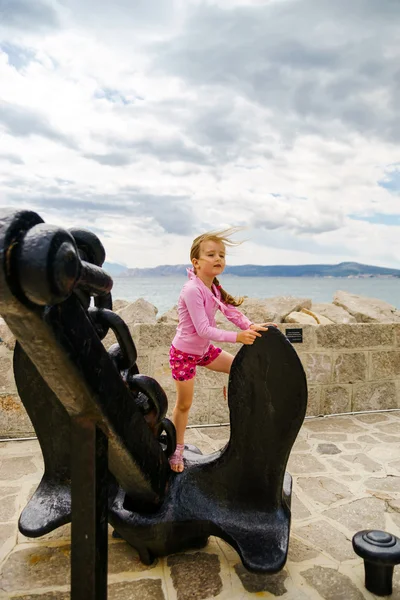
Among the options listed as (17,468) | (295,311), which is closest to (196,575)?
(17,468)

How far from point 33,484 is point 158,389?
1.67 m

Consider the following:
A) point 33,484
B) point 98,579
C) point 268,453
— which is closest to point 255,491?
point 268,453

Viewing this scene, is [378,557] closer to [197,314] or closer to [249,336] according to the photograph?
[249,336]

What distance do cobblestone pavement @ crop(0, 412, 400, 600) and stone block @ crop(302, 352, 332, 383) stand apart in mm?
1134

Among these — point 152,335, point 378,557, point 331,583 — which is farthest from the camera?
point 152,335

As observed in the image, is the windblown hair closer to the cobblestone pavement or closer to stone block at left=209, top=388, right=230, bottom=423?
the cobblestone pavement

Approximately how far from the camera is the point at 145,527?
7.19 ft

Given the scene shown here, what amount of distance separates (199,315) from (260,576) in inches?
46.4

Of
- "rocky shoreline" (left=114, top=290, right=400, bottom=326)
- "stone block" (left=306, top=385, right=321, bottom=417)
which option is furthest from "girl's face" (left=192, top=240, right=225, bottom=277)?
"stone block" (left=306, top=385, right=321, bottom=417)

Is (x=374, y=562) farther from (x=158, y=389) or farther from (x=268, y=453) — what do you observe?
(x=158, y=389)

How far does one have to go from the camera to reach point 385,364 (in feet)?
16.5

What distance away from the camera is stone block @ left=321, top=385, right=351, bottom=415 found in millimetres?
4895

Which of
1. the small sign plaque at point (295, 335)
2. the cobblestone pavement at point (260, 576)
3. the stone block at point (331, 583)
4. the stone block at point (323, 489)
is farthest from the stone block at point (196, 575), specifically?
the small sign plaque at point (295, 335)

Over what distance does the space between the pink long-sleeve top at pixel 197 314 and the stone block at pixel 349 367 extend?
2492 millimetres
